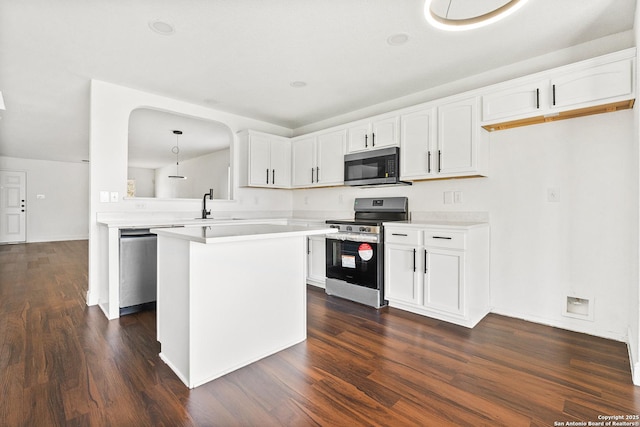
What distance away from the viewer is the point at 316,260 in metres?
3.93

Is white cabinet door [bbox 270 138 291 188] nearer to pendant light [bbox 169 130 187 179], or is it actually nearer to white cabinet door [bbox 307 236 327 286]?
white cabinet door [bbox 307 236 327 286]

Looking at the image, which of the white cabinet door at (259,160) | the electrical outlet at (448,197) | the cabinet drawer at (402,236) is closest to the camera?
the cabinet drawer at (402,236)

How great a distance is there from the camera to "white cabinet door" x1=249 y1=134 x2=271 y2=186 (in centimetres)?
433

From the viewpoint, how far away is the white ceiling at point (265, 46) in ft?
7.09

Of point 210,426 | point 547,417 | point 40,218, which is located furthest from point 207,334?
point 40,218

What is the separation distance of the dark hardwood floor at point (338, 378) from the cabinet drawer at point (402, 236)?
72 cm

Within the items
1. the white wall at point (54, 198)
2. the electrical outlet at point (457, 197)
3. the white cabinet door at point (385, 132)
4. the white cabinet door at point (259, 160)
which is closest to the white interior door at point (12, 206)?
the white wall at point (54, 198)

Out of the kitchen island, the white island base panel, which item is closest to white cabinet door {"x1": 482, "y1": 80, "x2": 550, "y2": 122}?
the kitchen island

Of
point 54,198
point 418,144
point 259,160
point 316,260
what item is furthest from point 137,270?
point 54,198

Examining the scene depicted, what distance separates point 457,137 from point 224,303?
249cm

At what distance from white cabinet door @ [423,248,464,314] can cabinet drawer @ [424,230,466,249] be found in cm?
5

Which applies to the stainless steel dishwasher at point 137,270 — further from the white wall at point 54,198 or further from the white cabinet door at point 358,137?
the white wall at point 54,198

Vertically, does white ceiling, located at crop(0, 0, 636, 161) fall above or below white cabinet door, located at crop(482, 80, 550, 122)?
above

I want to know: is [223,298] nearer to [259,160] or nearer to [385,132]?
[385,132]
